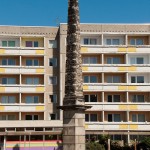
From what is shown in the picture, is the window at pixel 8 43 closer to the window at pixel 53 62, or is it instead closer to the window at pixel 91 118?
the window at pixel 53 62

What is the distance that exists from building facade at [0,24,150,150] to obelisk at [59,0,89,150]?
40.0 metres

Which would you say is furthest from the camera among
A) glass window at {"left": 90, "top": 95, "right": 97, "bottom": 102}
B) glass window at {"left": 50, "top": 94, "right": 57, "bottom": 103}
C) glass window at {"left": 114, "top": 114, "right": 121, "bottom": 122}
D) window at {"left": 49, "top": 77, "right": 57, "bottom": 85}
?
window at {"left": 49, "top": 77, "right": 57, "bottom": 85}

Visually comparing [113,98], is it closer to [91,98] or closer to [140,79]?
[91,98]

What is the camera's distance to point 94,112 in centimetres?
7181

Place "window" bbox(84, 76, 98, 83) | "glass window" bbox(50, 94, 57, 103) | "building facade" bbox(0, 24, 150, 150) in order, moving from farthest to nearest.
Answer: "glass window" bbox(50, 94, 57, 103), "window" bbox(84, 76, 98, 83), "building facade" bbox(0, 24, 150, 150)

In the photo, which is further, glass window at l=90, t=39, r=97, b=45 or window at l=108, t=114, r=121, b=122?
glass window at l=90, t=39, r=97, b=45

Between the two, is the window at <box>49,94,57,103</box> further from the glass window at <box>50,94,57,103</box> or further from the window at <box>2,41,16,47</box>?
the window at <box>2,41,16,47</box>

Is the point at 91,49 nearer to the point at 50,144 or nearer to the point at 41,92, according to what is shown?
the point at 41,92

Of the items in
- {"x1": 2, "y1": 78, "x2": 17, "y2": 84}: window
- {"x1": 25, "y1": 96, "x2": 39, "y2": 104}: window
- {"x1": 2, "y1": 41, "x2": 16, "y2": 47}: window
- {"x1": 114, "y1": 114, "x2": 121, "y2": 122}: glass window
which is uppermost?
{"x1": 2, "y1": 41, "x2": 16, "y2": 47}: window

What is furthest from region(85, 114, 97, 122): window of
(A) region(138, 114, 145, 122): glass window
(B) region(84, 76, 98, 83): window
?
(A) region(138, 114, 145, 122): glass window

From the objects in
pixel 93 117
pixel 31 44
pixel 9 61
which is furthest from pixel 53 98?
pixel 31 44

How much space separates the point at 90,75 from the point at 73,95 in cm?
4294

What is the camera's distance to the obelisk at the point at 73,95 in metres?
29.2

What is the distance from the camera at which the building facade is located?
71.4m
